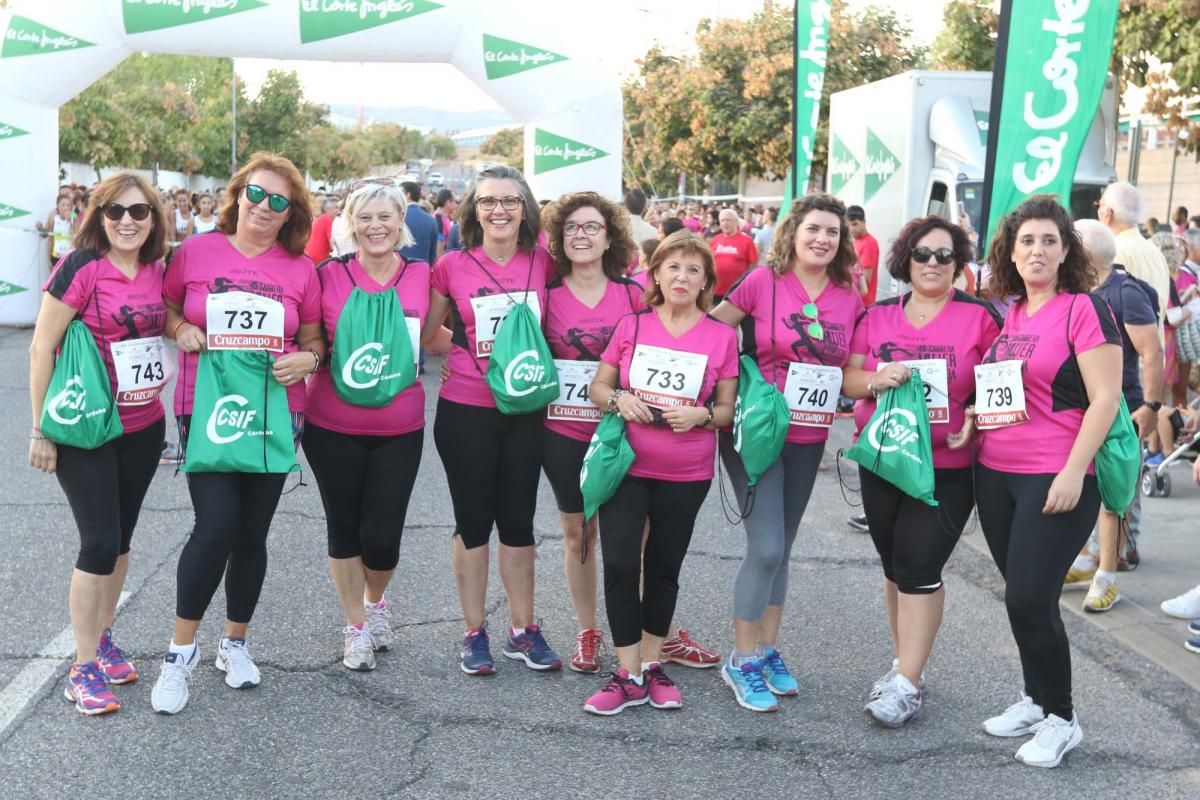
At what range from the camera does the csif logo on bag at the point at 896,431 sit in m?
4.09

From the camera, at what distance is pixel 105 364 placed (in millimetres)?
4152

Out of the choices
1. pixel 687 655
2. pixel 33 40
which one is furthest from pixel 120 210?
pixel 33 40

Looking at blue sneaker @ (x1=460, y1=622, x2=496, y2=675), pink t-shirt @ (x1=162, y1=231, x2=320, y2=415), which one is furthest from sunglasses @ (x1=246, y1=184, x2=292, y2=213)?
blue sneaker @ (x1=460, y1=622, x2=496, y2=675)

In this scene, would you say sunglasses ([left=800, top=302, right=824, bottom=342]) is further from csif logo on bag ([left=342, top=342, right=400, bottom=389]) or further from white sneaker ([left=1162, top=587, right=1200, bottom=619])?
white sneaker ([left=1162, top=587, right=1200, bottom=619])

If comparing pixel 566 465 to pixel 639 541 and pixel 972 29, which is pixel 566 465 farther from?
pixel 972 29

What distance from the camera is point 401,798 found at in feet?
12.0

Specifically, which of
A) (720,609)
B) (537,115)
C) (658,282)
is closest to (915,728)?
(720,609)

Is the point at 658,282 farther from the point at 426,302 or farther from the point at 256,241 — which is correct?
the point at 256,241

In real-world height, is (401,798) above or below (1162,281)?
below

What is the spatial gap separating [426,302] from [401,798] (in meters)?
1.76

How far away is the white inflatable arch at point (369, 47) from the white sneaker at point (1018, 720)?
9.99 metres

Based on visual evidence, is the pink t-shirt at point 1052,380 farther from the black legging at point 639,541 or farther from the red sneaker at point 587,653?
the red sneaker at point 587,653

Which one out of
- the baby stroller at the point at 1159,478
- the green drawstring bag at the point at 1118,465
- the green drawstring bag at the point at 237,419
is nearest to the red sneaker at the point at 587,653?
the green drawstring bag at the point at 237,419

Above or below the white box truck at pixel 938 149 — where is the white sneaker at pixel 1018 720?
below
